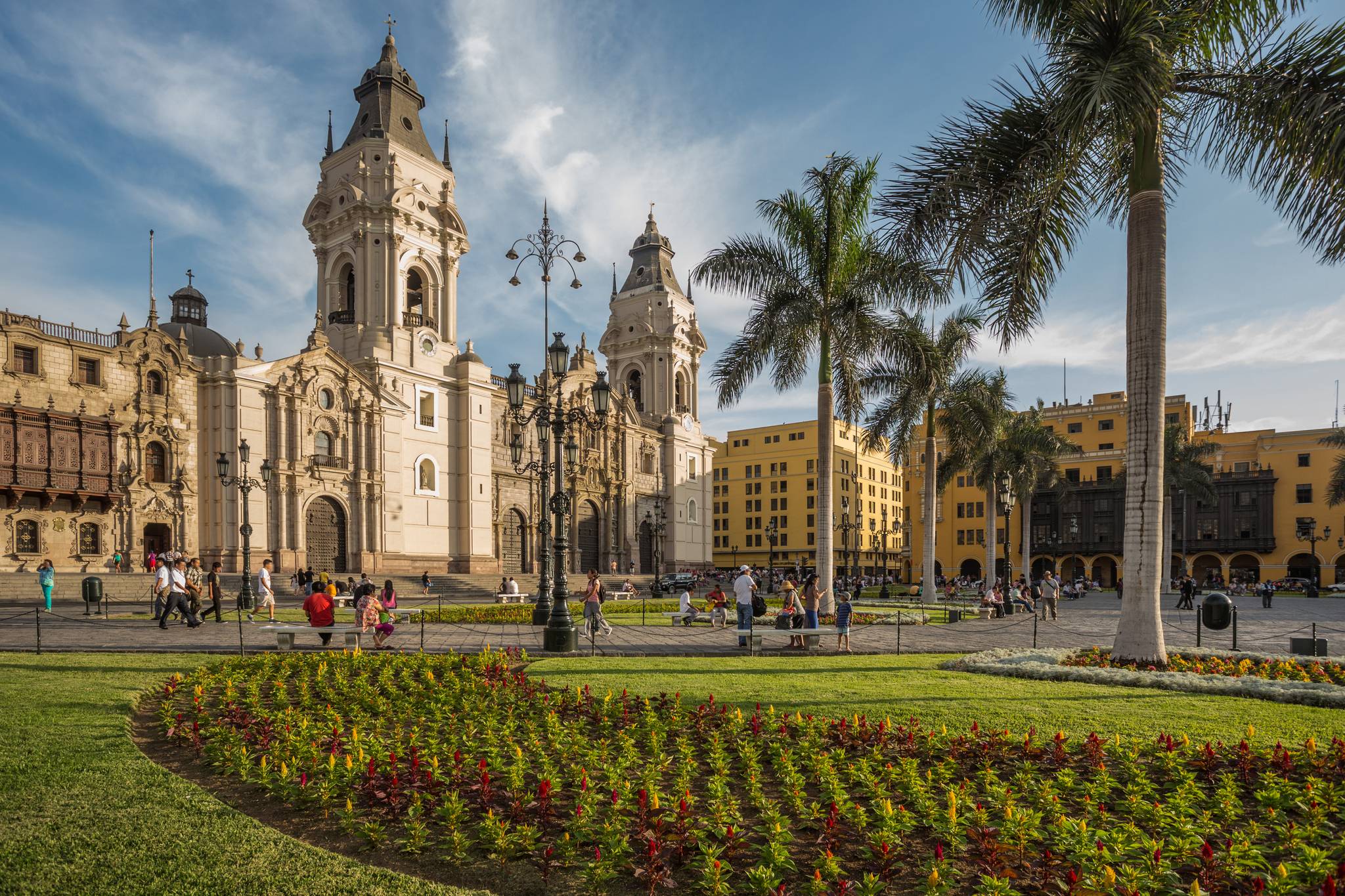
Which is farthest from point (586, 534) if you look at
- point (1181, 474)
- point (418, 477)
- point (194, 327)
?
point (1181, 474)

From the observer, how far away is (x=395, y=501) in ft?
143

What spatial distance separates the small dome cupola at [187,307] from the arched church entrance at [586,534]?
25.6 metres

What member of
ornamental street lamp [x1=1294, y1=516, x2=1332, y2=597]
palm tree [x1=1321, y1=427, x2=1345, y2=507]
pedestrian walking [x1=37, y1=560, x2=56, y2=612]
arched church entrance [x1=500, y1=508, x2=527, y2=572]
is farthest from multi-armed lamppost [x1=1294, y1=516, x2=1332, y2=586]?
pedestrian walking [x1=37, y1=560, x2=56, y2=612]

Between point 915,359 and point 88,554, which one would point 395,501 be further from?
point 915,359

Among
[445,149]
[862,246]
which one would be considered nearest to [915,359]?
[862,246]

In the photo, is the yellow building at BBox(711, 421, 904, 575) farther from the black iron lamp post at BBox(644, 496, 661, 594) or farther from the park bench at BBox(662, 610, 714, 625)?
the park bench at BBox(662, 610, 714, 625)

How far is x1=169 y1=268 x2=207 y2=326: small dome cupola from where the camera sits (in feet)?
153

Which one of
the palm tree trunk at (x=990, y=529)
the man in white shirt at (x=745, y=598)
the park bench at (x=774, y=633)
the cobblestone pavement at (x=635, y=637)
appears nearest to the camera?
the park bench at (x=774, y=633)

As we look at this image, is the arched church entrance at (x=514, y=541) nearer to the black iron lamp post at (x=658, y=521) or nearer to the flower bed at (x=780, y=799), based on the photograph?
the black iron lamp post at (x=658, y=521)

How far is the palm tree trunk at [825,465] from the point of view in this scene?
714 inches

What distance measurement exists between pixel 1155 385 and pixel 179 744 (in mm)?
12663

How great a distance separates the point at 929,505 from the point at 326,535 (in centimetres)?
2892

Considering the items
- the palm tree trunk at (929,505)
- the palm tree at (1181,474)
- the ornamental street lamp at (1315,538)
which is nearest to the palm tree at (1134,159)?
the palm tree trunk at (929,505)

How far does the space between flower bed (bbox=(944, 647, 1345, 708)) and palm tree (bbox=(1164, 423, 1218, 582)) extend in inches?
1543
